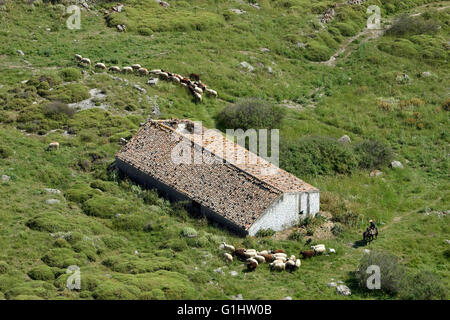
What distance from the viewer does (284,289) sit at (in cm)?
3325

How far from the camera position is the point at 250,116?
53125mm

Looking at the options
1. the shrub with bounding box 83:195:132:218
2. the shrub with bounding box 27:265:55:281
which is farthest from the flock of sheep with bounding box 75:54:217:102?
the shrub with bounding box 27:265:55:281

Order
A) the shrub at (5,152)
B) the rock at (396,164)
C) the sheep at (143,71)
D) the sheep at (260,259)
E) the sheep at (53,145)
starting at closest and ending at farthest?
1. the sheep at (260,259)
2. the shrub at (5,152)
3. the sheep at (53,145)
4. the rock at (396,164)
5. the sheep at (143,71)

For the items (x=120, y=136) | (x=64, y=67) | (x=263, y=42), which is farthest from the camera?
(x=263, y=42)

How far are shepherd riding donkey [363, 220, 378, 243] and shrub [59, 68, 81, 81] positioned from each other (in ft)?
90.0

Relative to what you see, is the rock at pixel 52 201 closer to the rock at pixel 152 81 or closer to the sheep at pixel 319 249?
the sheep at pixel 319 249

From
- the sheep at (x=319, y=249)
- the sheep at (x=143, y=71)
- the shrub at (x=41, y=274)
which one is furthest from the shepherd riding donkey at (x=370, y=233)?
the sheep at (x=143, y=71)

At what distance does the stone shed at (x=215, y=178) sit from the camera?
3944 cm

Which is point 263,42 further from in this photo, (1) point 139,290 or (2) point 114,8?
(1) point 139,290

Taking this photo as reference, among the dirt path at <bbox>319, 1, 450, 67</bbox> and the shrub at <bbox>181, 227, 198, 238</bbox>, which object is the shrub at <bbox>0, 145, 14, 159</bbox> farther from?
the dirt path at <bbox>319, 1, 450, 67</bbox>

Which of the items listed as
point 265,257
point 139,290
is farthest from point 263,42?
point 139,290

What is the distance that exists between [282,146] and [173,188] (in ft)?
36.5

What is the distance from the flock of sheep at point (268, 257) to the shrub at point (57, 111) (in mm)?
18907

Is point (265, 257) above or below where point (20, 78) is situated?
below
